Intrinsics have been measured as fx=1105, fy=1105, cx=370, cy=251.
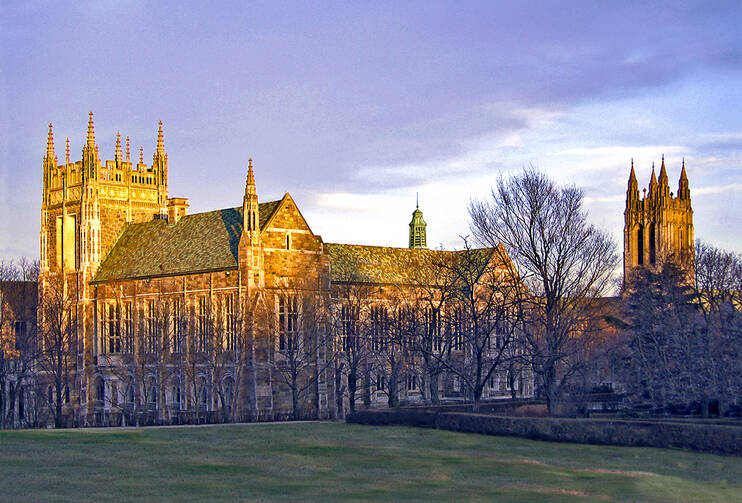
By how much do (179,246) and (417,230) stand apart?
237 ft

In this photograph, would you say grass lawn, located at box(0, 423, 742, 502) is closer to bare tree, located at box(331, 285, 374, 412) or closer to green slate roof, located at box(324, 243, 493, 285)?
bare tree, located at box(331, 285, 374, 412)

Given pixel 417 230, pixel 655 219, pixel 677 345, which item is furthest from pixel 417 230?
pixel 677 345

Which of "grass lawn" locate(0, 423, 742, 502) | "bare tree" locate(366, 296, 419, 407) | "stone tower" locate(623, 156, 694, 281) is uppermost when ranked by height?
"stone tower" locate(623, 156, 694, 281)

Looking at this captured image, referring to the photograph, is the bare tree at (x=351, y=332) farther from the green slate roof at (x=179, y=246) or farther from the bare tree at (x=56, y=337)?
the bare tree at (x=56, y=337)

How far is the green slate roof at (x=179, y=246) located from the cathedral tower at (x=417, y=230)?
6254 centimetres

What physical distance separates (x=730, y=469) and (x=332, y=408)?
4455 centimetres

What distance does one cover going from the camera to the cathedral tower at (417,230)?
155500 millimetres

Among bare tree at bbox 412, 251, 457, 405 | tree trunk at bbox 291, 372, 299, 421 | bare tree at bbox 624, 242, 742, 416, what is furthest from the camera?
bare tree at bbox 412, 251, 457, 405

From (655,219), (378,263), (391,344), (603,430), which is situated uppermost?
(655,219)

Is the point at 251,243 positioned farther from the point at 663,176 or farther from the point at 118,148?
the point at 663,176

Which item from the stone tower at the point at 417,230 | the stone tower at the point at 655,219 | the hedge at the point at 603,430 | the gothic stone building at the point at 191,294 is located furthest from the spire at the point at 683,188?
the hedge at the point at 603,430

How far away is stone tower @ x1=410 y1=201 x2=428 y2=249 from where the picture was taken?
510ft

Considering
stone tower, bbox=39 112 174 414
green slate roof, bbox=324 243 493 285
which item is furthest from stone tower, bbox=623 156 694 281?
stone tower, bbox=39 112 174 414

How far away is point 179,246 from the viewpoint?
88.9m
